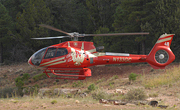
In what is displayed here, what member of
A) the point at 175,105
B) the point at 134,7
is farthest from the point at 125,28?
the point at 175,105

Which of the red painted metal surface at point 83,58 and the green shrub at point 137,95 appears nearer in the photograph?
the green shrub at point 137,95

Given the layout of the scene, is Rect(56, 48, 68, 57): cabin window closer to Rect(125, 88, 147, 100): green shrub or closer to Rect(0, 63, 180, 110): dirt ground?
Rect(0, 63, 180, 110): dirt ground

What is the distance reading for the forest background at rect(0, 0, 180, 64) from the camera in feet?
77.3

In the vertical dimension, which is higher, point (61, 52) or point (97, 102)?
point (61, 52)

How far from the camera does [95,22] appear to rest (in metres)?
31.9

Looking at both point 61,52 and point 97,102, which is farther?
point 61,52

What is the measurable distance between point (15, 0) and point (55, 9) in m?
7.25

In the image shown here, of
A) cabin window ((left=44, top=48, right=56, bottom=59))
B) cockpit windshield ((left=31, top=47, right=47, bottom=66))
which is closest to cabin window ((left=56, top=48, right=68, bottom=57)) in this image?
cabin window ((left=44, top=48, right=56, bottom=59))

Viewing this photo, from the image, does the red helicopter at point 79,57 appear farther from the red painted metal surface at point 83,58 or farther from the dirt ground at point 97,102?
the dirt ground at point 97,102

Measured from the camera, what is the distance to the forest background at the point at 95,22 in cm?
2355

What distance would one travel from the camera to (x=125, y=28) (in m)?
26.1

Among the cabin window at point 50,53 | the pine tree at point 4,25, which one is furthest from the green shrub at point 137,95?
the pine tree at point 4,25

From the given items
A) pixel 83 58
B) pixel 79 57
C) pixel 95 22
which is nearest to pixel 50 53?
pixel 79 57

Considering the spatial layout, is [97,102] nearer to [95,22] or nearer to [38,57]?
[38,57]
